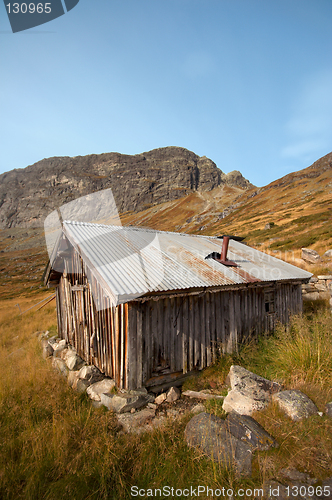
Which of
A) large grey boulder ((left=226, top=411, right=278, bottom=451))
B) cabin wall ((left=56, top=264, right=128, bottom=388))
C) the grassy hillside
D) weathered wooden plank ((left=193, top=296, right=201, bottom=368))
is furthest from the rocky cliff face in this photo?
large grey boulder ((left=226, top=411, right=278, bottom=451))

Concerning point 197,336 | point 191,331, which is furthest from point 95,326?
point 197,336

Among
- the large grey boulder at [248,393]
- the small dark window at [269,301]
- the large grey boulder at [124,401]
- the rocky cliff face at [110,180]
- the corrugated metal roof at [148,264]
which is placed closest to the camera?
the large grey boulder at [248,393]

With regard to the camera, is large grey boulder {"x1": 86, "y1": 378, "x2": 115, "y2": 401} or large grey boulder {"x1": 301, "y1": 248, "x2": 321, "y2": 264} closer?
large grey boulder {"x1": 86, "y1": 378, "x2": 115, "y2": 401}

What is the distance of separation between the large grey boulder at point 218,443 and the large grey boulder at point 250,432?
9cm

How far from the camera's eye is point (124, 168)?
517 ft

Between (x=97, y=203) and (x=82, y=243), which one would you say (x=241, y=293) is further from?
(x=97, y=203)

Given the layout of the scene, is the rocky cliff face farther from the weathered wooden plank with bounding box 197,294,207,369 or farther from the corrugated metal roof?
the weathered wooden plank with bounding box 197,294,207,369

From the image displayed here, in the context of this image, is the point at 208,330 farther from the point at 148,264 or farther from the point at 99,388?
the point at 99,388

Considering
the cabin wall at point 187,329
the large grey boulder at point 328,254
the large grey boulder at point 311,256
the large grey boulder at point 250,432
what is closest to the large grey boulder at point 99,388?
the cabin wall at point 187,329

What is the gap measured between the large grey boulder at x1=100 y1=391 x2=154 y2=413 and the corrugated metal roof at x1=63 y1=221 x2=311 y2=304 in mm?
2312

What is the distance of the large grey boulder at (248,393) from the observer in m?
4.32

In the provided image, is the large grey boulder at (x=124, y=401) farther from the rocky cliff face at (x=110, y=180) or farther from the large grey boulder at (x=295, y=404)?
the rocky cliff face at (x=110, y=180)

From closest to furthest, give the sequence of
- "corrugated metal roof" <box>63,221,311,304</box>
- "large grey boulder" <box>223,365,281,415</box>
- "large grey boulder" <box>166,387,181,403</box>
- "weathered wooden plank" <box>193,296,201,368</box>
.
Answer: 1. "large grey boulder" <box>223,365,281,415</box>
2. "corrugated metal roof" <box>63,221,311,304</box>
3. "large grey boulder" <box>166,387,181,403</box>
4. "weathered wooden plank" <box>193,296,201,368</box>

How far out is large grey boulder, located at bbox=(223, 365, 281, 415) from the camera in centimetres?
432
